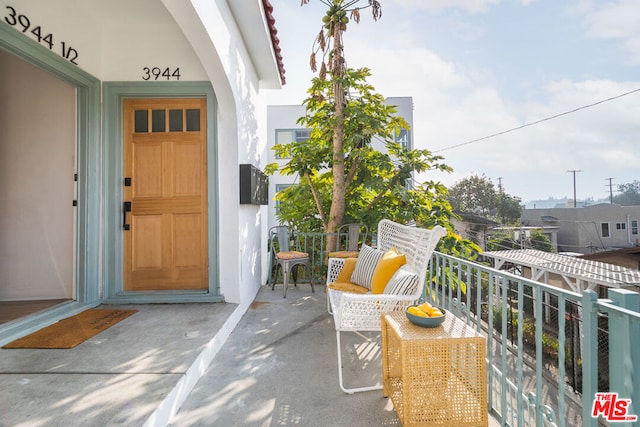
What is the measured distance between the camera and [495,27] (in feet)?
24.3

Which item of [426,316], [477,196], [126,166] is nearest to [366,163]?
[126,166]

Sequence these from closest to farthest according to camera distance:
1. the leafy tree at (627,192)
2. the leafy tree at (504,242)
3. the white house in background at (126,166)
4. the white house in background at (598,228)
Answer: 1. the white house in background at (126,166)
2. the leafy tree at (504,242)
3. the white house in background at (598,228)
4. the leafy tree at (627,192)

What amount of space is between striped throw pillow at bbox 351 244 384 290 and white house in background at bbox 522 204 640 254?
27484mm

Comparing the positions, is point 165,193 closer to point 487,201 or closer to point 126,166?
point 126,166

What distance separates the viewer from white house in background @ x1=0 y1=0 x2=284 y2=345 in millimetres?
2975

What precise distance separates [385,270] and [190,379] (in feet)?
4.61

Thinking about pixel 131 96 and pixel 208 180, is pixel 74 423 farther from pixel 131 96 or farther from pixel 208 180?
pixel 131 96

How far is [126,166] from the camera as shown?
10.6 ft

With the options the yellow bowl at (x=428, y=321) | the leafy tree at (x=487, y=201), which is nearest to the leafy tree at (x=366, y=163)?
the yellow bowl at (x=428, y=321)

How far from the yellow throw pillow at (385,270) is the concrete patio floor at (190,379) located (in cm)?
53

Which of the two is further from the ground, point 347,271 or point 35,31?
point 35,31

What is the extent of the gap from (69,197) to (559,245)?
2988 cm

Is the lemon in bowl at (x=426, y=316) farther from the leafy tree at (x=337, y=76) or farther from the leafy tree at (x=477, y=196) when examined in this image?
the leafy tree at (x=477, y=196)

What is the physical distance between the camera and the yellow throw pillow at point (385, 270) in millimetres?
2225
